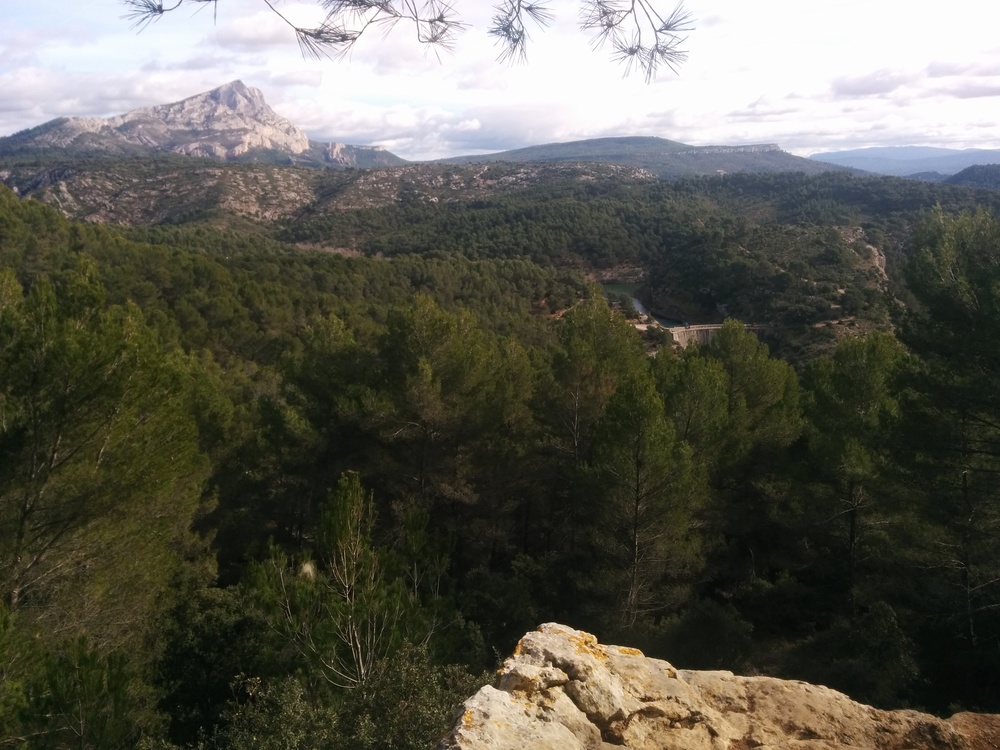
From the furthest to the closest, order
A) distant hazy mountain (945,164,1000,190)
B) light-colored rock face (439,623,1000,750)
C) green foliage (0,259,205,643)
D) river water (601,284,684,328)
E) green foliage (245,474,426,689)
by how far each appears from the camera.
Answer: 1. distant hazy mountain (945,164,1000,190)
2. river water (601,284,684,328)
3. green foliage (245,474,426,689)
4. green foliage (0,259,205,643)
5. light-colored rock face (439,623,1000,750)

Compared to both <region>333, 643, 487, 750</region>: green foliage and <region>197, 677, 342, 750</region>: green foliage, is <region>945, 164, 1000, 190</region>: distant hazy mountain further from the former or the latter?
<region>197, 677, 342, 750</region>: green foliage

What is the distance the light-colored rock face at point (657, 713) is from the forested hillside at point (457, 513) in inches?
54.9

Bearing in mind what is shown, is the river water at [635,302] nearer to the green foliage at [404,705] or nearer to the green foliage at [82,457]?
the green foliage at [82,457]

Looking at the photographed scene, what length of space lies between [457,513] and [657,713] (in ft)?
30.2

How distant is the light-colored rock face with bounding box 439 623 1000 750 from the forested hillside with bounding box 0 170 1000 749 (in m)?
1.40

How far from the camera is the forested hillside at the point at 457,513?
6.77 m

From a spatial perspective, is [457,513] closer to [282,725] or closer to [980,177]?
[282,725]

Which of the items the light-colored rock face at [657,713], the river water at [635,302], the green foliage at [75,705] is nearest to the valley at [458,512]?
the green foliage at [75,705]

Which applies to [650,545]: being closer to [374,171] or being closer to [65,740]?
[65,740]

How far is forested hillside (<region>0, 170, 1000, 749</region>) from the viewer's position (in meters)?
6.77

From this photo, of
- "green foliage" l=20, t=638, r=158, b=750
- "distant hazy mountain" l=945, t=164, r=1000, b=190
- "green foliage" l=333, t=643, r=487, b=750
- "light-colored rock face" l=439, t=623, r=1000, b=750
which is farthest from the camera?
"distant hazy mountain" l=945, t=164, r=1000, b=190

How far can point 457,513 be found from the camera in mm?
12859

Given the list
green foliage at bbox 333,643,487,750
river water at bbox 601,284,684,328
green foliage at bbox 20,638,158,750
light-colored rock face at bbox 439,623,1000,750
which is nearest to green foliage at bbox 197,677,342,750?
green foliage at bbox 333,643,487,750

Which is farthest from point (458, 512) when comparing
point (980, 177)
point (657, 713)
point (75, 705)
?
point (980, 177)
